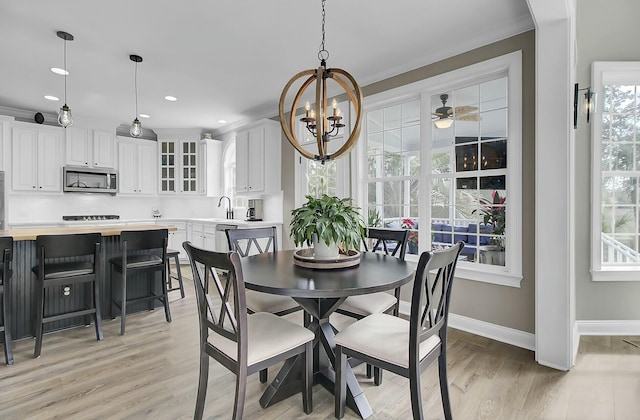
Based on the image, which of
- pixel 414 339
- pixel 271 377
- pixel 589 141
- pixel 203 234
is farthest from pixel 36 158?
pixel 589 141

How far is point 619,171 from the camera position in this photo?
309cm

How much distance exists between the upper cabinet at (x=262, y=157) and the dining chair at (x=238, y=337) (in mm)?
3395

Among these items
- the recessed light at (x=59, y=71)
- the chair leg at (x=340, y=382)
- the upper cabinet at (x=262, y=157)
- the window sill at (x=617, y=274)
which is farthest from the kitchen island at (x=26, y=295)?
the window sill at (x=617, y=274)

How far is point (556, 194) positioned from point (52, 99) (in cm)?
617

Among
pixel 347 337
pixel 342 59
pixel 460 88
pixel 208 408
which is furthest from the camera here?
pixel 342 59

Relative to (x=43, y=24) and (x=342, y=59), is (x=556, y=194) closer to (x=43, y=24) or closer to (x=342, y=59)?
(x=342, y=59)

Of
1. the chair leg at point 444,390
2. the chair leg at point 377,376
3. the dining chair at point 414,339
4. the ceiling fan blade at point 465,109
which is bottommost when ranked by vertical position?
the chair leg at point 377,376

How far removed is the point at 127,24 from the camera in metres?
2.76

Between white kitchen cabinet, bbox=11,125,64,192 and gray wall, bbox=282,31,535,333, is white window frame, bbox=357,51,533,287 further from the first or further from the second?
white kitchen cabinet, bbox=11,125,64,192

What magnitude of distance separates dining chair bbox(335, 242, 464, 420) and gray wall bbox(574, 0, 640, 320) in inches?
83.3

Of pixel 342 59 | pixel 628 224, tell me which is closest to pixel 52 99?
pixel 342 59

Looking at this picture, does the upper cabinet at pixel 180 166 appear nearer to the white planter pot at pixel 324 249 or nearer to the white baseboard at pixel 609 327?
the white planter pot at pixel 324 249

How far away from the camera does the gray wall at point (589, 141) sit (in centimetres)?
298

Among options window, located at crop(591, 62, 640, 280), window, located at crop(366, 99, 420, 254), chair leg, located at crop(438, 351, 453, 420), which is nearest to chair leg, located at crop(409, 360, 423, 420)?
chair leg, located at crop(438, 351, 453, 420)
